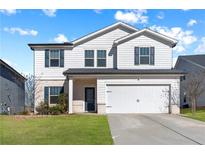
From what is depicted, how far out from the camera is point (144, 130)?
52.6ft

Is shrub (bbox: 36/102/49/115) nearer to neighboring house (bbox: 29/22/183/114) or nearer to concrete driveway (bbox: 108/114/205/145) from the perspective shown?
neighboring house (bbox: 29/22/183/114)

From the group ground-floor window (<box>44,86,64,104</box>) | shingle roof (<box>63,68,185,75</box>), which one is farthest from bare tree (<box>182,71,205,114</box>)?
ground-floor window (<box>44,86,64,104</box>)

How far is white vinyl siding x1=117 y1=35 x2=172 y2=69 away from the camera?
28.3m

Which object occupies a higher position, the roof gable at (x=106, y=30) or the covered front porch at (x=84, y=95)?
the roof gable at (x=106, y=30)

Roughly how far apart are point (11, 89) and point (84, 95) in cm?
682

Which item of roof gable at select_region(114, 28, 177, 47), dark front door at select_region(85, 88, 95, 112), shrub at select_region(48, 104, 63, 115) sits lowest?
shrub at select_region(48, 104, 63, 115)

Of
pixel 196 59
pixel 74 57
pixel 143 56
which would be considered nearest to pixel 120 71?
pixel 143 56

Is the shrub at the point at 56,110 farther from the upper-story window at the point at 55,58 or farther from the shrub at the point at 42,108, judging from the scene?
the upper-story window at the point at 55,58

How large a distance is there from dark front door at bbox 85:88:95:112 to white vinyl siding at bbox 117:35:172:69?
9.22ft

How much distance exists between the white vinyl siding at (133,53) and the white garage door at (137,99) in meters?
2.05

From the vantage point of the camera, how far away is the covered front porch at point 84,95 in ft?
93.1

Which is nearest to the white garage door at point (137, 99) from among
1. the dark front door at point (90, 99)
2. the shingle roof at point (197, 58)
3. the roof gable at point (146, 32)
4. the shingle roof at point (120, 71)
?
the shingle roof at point (120, 71)

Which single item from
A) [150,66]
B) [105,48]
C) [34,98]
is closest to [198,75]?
[150,66]
